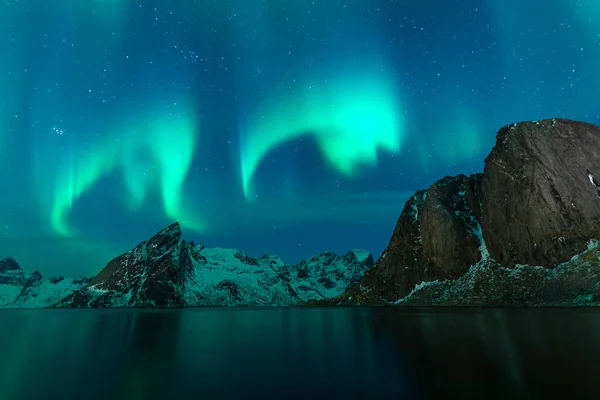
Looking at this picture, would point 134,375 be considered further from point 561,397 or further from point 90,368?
point 561,397

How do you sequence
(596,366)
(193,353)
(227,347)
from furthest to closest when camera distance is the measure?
(227,347) → (193,353) → (596,366)

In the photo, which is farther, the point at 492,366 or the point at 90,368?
the point at 90,368

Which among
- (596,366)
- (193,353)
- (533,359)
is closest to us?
(596,366)

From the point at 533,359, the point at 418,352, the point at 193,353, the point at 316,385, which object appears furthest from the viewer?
the point at 193,353

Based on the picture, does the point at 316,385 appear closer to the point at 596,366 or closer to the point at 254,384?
the point at 254,384

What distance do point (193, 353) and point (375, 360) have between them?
71.0 feet

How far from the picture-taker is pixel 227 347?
167 ft

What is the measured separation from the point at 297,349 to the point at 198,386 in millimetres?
22919

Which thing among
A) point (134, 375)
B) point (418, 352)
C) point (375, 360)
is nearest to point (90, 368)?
point (134, 375)

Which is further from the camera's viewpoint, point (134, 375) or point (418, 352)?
point (418, 352)

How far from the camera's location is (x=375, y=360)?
36.0 metres

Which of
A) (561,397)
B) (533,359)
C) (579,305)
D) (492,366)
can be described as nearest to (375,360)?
(492,366)

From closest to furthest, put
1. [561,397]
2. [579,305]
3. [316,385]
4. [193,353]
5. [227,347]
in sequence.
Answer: [561,397]
[316,385]
[193,353]
[227,347]
[579,305]

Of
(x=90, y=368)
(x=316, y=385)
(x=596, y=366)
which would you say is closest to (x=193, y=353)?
(x=90, y=368)
